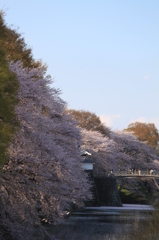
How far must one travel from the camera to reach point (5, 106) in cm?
1858

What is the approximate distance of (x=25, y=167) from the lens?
72.2 ft

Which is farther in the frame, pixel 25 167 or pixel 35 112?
pixel 35 112

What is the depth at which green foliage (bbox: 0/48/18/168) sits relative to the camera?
57.9 feet

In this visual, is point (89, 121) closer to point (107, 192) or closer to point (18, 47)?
point (107, 192)

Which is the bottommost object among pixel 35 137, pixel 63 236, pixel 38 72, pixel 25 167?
pixel 63 236

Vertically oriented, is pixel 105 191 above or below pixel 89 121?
below

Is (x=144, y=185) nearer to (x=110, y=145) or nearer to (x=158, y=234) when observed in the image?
(x=110, y=145)

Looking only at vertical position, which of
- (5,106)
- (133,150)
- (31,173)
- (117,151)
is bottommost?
(31,173)

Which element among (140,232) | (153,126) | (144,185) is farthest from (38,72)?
(153,126)

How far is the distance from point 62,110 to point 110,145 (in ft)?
122

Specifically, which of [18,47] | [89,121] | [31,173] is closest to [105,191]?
[89,121]

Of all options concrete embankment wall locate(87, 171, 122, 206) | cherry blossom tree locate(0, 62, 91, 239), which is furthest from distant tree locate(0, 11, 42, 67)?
concrete embankment wall locate(87, 171, 122, 206)

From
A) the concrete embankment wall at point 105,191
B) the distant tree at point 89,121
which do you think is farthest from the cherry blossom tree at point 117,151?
the concrete embankment wall at point 105,191

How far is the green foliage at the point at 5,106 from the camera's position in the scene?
1766cm
